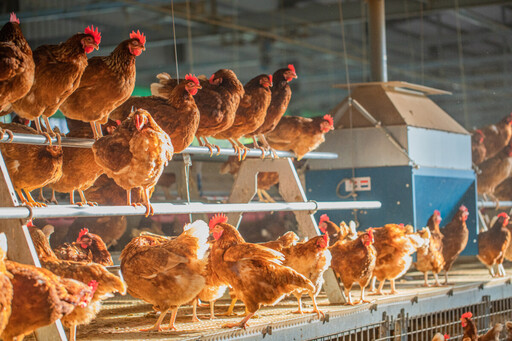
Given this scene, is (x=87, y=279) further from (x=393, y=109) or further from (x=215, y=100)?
(x=393, y=109)

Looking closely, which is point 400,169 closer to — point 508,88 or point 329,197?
point 329,197

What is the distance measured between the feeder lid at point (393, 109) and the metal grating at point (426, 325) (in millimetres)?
1608

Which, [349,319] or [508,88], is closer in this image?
[349,319]

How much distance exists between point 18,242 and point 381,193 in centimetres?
365

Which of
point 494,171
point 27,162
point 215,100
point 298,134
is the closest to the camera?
point 27,162

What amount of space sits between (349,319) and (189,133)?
1.49m

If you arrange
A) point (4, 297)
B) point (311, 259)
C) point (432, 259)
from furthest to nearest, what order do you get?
point (432, 259) → point (311, 259) → point (4, 297)

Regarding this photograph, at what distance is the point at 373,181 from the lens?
595 centimetres

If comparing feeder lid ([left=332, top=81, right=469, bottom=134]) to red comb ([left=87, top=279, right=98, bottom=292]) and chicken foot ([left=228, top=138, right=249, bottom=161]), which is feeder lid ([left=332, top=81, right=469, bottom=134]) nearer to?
chicken foot ([left=228, top=138, right=249, bottom=161])

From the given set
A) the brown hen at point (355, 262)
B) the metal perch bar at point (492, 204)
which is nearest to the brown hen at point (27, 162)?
the brown hen at point (355, 262)

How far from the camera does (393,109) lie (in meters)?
6.06

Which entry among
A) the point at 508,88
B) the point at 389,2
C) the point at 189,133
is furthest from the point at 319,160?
the point at 508,88

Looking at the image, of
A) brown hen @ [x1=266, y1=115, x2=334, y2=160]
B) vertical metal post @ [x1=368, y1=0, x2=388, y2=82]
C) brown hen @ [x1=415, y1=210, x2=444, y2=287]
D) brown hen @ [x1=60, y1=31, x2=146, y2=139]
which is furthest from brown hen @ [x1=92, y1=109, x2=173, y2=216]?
vertical metal post @ [x1=368, y1=0, x2=388, y2=82]

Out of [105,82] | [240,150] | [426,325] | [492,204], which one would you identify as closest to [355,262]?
[426,325]
